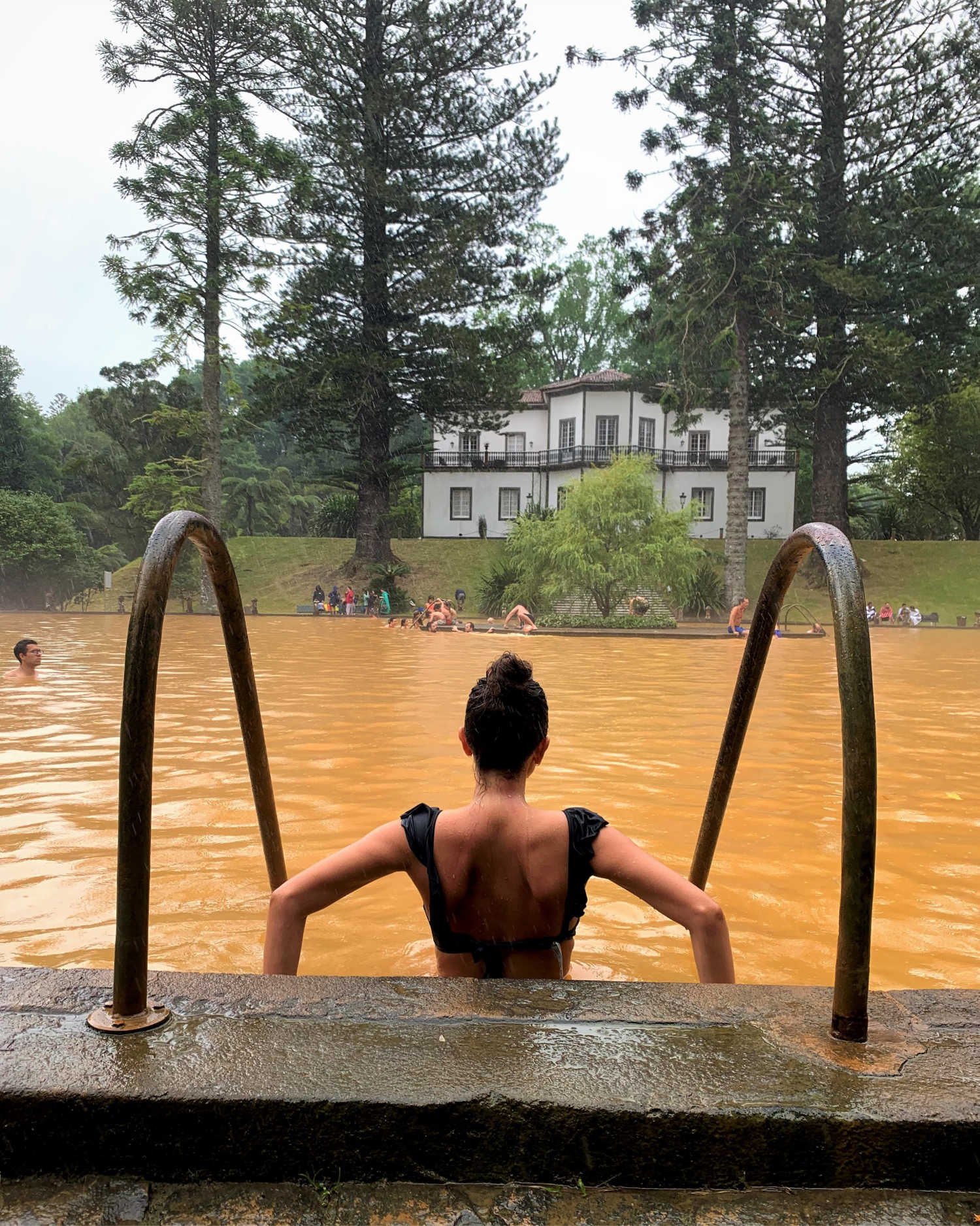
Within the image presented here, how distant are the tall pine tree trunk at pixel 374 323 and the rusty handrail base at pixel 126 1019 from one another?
34.7 m

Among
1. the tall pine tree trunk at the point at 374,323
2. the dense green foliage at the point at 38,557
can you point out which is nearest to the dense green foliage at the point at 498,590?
the tall pine tree trunk at the point at 374,323

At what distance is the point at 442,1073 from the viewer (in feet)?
5.71

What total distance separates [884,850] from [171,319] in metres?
33.1

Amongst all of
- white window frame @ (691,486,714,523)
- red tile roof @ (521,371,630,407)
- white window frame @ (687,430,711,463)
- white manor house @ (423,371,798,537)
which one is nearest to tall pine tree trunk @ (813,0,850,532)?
white manor house @ (423,371,798,537)

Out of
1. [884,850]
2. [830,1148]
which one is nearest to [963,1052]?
[830,1148]

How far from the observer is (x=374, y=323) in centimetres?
3734

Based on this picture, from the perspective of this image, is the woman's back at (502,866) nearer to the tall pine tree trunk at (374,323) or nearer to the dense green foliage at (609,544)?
the dense green foliage at (609,544)

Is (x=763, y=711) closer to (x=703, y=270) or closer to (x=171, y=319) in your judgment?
(x=703, y=270)

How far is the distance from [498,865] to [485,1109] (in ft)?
2.77

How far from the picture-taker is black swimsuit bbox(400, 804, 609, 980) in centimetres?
246

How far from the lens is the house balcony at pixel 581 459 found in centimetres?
4778

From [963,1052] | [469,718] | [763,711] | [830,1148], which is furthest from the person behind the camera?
[763,711]

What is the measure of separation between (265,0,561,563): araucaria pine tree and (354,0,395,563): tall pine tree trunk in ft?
0.23

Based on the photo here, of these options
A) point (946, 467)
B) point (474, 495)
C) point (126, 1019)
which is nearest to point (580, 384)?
point (474, 495)
